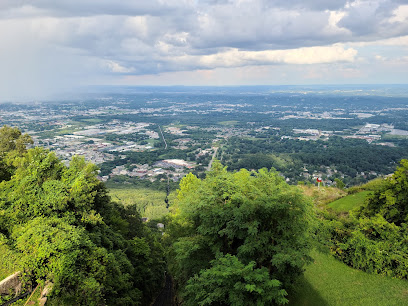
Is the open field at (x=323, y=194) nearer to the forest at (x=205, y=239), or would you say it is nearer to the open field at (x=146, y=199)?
the forest at (x=205, y=239)

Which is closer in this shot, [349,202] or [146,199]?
[349,202]

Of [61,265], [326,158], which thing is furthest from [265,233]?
[326,158]

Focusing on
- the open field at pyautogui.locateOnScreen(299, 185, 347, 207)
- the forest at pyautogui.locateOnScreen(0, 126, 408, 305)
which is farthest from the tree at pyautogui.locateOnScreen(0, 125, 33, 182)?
the open field at pyautogui.locateOnScreen(299, 185, 347, 207)

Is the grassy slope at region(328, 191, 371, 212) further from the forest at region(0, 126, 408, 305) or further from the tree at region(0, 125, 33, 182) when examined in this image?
the tree at region(0, 125, 33, 182)

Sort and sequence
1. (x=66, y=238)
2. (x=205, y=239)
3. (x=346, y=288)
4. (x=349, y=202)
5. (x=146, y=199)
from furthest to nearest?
(x=146, y=199) → (x=349, y=202) → (x=346, y=288) → (x=205, y=239) → (x=66, y=238)

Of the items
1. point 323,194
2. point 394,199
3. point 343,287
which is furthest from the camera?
point 323,194

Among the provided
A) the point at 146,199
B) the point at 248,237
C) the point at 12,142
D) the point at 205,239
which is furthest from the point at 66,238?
the point at 146,199

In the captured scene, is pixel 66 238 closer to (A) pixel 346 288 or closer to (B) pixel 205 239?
(B) pixel 205 239

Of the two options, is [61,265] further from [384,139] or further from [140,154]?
[384,139]
